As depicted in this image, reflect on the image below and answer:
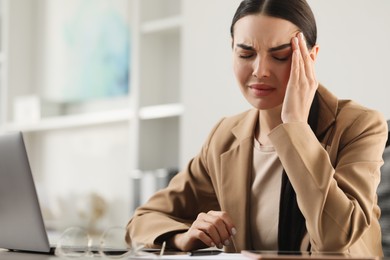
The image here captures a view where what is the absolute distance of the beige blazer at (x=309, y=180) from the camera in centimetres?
141

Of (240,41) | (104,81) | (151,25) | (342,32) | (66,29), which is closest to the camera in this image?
(240,41)

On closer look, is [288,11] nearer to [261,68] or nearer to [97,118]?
[261,68]

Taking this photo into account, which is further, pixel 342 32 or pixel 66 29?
pixel 66 29

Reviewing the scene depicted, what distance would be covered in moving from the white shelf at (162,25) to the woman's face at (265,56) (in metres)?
1.96

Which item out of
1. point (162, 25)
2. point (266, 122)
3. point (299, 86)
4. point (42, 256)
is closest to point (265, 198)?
point (266, 122)

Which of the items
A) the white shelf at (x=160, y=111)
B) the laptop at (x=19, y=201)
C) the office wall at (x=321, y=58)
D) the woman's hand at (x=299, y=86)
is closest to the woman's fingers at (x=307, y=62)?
the woman's hand at (x=299, y=86)

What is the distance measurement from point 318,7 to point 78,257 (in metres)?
1.68

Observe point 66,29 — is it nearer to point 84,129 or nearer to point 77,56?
point 77,56

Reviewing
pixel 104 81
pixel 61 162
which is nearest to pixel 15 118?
pixel 61 162

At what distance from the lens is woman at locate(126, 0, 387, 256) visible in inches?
55.9

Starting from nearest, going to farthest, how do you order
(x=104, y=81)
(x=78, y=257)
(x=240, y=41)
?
(x=78, y=257), (x=240, y=41), (x=104, y=81)

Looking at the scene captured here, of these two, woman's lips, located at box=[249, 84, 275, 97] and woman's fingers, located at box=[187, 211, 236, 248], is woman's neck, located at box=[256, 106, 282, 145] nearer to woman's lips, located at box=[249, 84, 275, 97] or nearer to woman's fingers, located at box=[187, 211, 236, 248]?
woman's lips, located at box=[249, 84, 275, 97]

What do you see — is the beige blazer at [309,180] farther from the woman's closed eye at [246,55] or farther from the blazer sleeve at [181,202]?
the woman's closed eye at [246,55]

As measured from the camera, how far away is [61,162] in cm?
459
